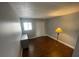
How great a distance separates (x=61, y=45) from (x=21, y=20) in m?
0.61

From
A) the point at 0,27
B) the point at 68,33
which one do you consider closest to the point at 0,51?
the point at 0,27

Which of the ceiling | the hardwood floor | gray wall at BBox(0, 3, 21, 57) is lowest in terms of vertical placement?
the hardwood floor

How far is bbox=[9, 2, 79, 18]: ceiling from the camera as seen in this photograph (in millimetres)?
1190

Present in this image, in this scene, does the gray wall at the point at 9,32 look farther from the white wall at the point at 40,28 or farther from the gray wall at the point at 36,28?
the white wall at the point at 40,28

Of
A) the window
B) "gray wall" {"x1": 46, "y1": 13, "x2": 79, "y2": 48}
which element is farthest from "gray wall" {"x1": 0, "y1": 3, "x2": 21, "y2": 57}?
"gray wall" {"x1": 46, "y1": 13, "x2": 79, "y2": 48}

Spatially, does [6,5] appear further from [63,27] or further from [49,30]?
[63,27]

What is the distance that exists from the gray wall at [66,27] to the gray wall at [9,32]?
0.41 m

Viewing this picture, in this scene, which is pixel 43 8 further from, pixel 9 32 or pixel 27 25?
pixel 9 32

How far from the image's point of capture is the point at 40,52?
49.7 inches

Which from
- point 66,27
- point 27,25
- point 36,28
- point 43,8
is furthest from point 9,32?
point 66,27

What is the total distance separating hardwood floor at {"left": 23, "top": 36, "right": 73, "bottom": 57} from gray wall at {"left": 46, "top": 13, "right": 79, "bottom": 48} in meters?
0.08

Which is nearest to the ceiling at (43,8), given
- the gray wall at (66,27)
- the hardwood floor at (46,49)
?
the gray wall at (66,27)

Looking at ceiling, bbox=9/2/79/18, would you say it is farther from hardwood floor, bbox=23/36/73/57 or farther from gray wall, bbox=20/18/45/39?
hardwood floor, bbox=23/36/73/57

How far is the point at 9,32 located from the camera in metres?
1.14
